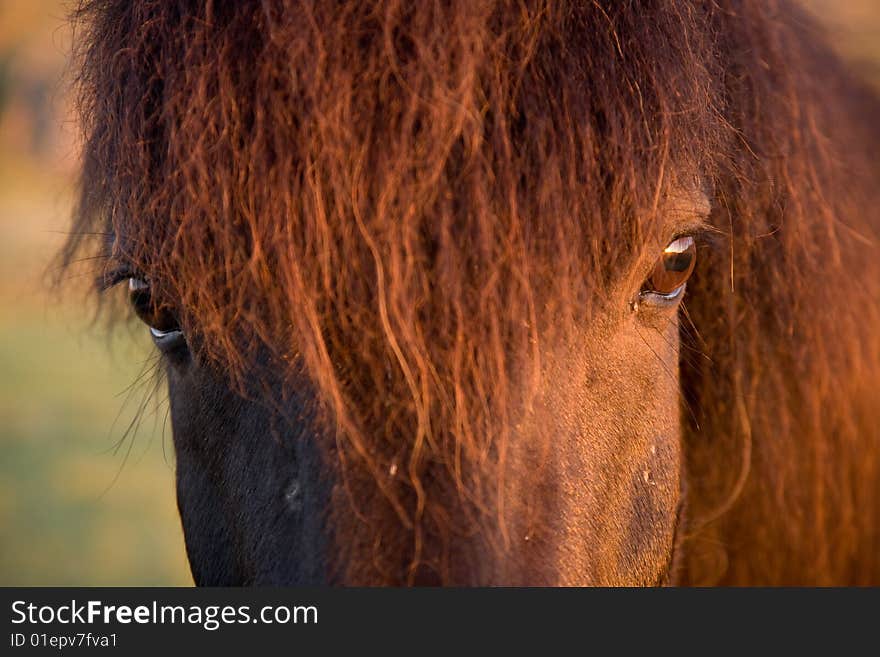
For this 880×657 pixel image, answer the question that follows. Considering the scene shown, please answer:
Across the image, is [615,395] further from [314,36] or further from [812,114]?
[812,114]

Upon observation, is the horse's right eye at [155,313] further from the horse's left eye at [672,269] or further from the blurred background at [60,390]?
the horse's left eye at [672,269]

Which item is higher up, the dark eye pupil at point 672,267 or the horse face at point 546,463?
the dark eye pupil at point 672,267

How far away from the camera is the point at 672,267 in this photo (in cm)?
133

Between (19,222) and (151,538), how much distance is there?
606 cm

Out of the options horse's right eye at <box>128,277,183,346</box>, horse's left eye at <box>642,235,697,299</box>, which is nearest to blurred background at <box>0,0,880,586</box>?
horse's right eye at <box>128,277,183,346</box>

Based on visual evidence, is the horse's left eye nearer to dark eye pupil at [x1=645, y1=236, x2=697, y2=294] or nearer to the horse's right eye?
dark eye pupil at [x1=645, y1=236, x2=697, y2=294]

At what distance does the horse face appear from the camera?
106 cm

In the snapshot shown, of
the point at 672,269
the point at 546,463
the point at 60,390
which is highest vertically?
the point at 672,269

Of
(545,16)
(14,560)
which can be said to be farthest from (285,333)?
(14,560)

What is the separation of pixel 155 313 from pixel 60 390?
26.6 feet

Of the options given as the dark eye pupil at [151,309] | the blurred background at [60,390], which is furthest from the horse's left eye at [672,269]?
the blurred background at [60,390]

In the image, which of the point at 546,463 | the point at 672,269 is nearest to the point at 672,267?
the point at 672,269

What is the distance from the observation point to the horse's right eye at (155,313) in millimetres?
1363

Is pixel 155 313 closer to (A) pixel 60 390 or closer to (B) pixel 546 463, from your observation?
(B) pixel 546 463
